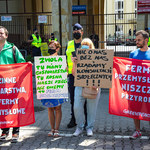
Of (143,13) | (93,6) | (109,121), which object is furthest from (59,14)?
(93,6)

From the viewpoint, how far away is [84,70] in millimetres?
4945

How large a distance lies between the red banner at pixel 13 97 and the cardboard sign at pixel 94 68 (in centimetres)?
98

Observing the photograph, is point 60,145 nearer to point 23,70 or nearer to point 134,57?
point 23,70

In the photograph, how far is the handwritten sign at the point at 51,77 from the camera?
5121mm

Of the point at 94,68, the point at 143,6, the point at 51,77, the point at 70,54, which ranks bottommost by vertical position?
the point at 51,77

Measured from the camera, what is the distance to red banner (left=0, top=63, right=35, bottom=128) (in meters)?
4.92

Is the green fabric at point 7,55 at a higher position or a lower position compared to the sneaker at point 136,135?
higher

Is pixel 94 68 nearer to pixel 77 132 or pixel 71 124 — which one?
pixel 77 132

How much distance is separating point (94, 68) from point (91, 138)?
1.27 meters

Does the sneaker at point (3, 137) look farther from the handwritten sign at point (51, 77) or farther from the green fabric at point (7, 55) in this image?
the green fabric at point (7, 55)

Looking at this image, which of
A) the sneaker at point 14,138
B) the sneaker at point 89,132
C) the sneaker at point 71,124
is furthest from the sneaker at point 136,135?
the sneaker at point 14,138

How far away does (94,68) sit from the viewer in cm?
494

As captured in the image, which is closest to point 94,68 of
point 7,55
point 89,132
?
point 89,132

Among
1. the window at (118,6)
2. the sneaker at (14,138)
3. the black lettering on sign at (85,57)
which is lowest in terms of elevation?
the sneaker at (14,138)
